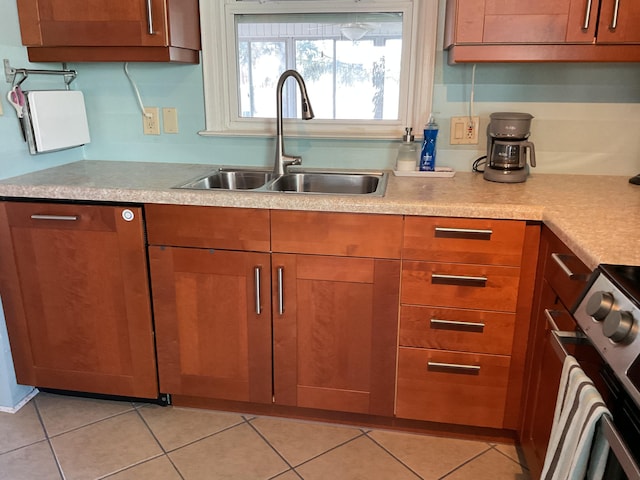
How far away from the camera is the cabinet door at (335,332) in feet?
5.87

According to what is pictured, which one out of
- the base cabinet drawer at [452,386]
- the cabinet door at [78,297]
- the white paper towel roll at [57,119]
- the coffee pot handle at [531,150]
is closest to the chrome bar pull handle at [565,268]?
the base cabinet drawer at [452,386]

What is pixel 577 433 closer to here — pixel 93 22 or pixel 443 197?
pixel 443 197

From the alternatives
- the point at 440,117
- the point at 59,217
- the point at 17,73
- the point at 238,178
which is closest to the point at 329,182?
the point at 238,178

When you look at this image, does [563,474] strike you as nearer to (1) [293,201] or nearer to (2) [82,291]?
(1) [293,201]

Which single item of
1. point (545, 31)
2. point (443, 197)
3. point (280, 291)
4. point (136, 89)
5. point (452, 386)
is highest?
point (545, 31)

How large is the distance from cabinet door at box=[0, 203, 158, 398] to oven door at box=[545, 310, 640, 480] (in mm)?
1413

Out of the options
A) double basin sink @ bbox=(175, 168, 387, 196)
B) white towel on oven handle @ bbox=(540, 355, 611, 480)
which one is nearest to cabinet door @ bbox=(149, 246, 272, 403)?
double basin sink @ bbox=(175, 168, 387, 196)

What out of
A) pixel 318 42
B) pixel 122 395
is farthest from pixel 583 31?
pixel 122 395

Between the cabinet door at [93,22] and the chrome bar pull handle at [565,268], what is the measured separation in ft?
5.06

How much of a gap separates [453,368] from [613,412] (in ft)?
2.66

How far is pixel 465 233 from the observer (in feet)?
5.51

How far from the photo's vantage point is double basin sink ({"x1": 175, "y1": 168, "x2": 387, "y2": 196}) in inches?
85.0

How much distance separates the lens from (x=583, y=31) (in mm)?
1723

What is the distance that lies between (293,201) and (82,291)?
0.89 meters
